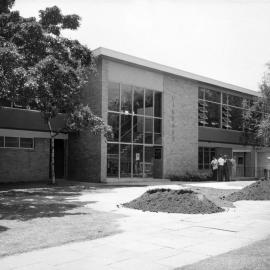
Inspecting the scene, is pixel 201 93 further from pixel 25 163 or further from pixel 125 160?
pixel 25 163

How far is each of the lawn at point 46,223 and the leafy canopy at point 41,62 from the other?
3.42m

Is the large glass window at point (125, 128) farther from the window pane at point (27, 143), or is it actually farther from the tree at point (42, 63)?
the window pane at point (27, 143)

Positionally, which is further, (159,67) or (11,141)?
(159,67)

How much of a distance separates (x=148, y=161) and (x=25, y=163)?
7.76m

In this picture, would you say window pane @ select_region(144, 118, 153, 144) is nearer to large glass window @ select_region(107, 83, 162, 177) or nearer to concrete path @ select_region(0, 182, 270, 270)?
large glass window @ select_region(107, 83, 162, 177)

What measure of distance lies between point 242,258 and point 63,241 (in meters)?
3.22

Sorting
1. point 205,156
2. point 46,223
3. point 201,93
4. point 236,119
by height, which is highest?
point 201,93

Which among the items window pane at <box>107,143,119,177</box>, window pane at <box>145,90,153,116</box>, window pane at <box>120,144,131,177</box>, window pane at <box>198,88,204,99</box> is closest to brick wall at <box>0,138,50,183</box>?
window pane at <box>107,143,119,177</box>

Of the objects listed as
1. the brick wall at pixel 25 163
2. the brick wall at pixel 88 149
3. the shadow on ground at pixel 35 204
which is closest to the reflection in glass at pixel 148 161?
the brick wall at pixel 88 149

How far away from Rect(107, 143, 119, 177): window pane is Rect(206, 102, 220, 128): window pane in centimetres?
992

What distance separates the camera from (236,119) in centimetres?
3606

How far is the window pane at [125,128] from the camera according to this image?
85.1 feet

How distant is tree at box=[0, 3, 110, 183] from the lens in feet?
39.7

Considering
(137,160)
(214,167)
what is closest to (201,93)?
(214,167)
